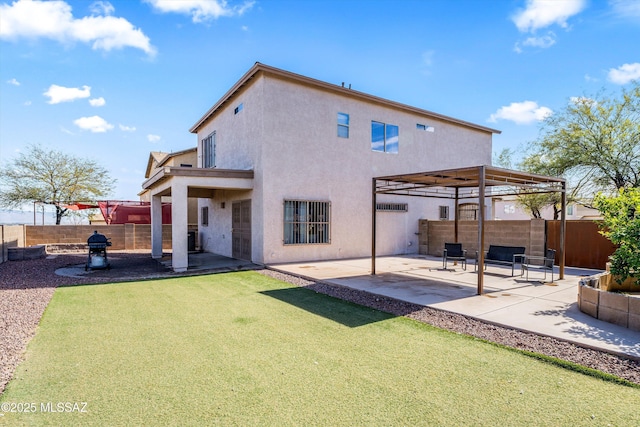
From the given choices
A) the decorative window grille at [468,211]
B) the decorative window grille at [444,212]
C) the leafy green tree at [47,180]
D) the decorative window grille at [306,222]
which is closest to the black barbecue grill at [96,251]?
the decorative window grille at [306,222]

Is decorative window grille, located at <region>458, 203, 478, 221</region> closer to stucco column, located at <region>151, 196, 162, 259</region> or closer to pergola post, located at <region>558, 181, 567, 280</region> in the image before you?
pergola post, located at <region>558, 181, 567, 280</region>

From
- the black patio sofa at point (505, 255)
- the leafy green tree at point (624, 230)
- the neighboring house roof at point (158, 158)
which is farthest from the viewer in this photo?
the neighboring house roof at point (158, 158)

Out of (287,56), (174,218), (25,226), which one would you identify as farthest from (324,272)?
(25,226)

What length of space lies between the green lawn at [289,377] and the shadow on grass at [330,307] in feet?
0.23

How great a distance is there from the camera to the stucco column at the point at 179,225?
10.7m

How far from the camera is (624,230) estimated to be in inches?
229

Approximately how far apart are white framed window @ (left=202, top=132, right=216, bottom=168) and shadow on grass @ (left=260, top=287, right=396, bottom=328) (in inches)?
425

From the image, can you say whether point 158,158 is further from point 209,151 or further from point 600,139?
point 600,139

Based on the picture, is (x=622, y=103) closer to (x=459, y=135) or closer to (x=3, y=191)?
(x=459, y=135)

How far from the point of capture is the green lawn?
296cm

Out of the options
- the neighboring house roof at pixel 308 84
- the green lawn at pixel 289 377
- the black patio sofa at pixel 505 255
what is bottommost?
the green lawn at pixel 289 377

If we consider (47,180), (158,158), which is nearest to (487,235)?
(158,158)

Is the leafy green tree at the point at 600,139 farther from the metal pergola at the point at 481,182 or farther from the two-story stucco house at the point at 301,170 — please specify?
the metal pergola at the point at 481,182

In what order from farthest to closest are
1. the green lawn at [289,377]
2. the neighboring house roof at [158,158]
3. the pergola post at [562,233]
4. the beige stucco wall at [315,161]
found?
the neighboring house roof at [158,158], the beige stucco wall at [315,161], the pergola post at [562,233], the green lawn at [289,377]
